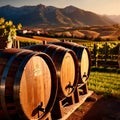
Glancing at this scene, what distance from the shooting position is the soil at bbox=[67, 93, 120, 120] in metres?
7.50

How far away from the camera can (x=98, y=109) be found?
8227mm

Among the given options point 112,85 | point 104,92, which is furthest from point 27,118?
point 112,85

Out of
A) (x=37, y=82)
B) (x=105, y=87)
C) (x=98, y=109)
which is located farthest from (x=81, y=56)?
(x=105, y=87)

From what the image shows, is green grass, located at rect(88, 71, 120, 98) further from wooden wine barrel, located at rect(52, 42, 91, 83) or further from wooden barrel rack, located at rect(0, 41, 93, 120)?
wooden barrel rack, located at rect(0, 41, 93, 120)

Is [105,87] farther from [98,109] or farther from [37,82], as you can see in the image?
[37,82]

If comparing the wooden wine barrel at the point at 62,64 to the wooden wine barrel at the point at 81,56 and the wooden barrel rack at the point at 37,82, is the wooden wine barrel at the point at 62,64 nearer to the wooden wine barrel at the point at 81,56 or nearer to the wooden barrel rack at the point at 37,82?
the wooden barrel rack at the point at 37,82

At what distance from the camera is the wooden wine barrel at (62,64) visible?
653cm

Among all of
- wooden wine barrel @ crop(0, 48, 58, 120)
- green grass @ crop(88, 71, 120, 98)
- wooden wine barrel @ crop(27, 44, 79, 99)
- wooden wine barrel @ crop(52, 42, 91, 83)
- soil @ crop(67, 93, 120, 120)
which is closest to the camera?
wooden wine barrel @ crop(0, 48, 58, 120)

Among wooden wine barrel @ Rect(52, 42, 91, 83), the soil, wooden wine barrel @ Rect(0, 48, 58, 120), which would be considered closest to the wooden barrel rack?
wooden wine barrel @ Rect(0, 48, 58, 120)

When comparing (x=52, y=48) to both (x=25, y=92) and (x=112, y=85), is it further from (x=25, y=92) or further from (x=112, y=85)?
(x=112, y=85)

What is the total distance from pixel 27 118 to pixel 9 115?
36 centimetres

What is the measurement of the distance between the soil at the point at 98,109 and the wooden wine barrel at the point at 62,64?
933 mm

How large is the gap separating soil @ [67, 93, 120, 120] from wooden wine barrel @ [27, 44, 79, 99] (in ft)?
3.06

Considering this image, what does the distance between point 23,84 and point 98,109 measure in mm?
3834
